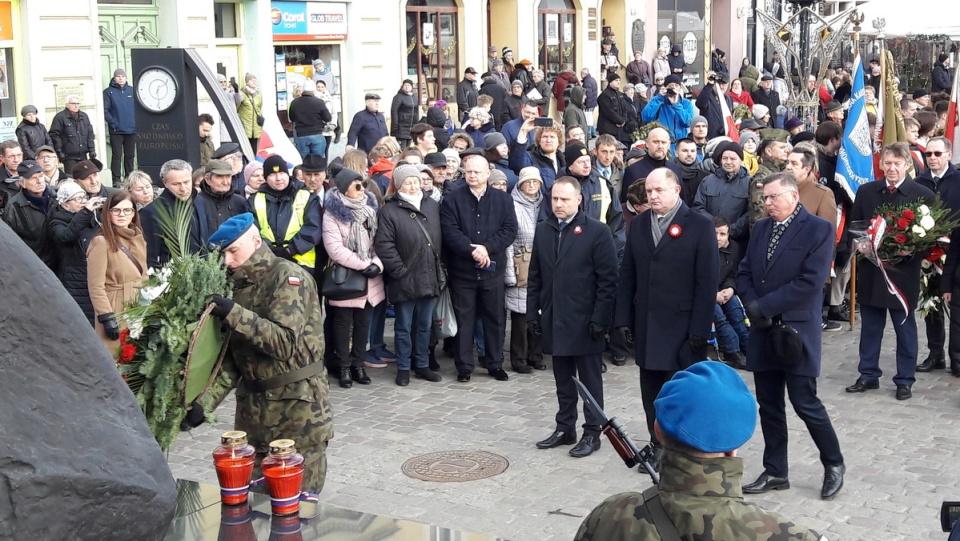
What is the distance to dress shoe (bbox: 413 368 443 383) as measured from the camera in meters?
10.2

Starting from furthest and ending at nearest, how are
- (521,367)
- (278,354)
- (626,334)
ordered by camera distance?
(521,367), (626,334), (278,354)

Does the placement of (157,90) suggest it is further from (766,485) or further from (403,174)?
(766,485)

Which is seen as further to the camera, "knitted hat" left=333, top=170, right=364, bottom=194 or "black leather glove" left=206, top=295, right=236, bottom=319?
"knitted hat" left=333, top=170, right=364, bottom=194

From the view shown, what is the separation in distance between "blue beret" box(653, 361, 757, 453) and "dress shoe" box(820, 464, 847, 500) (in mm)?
4391

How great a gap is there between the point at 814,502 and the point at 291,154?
7785 millimetres

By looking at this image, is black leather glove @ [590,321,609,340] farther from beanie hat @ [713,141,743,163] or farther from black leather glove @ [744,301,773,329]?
beanie hat @ [713,141,743,163]

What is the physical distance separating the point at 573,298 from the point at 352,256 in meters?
2.36

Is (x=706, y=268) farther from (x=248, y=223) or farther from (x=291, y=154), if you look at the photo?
(x=291, y=154)

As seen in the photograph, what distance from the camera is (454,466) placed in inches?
312

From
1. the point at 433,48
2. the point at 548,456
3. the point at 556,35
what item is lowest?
the point at 548,456

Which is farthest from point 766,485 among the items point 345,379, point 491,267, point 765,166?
point 765,166

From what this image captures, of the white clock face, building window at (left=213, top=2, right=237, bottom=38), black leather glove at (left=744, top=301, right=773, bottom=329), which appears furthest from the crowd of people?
building window at (left=213, top=2, right=237, bottom=38)

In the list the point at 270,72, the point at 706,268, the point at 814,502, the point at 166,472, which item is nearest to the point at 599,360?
the point at 706,268

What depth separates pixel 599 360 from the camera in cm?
822
